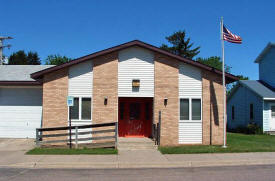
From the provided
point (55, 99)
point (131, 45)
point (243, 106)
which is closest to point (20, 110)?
point (55, 99)

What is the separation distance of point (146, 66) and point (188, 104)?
2954 mm

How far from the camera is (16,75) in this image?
18641 millimetres

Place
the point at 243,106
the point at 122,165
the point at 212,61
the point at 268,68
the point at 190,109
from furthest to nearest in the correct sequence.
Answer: the point at 212,61
the point at 243,106
the point at 268,68
the point at 190,109
the point at 122,165

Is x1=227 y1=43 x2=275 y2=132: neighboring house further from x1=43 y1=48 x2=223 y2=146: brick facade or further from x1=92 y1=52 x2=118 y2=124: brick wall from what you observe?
x1=92 y1=52 x2=118 y2=124: brick wall

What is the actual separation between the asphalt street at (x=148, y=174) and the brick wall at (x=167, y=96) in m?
4.99

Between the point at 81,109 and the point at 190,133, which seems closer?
the point at 81,109

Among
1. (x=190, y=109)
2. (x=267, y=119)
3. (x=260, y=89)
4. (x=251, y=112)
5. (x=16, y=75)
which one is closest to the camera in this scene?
(x=190, y=109)

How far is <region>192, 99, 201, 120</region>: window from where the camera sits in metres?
15.3

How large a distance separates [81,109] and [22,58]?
1614 inches

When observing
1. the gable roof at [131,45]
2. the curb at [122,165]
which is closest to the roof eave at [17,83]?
the gable roof at [131,45]

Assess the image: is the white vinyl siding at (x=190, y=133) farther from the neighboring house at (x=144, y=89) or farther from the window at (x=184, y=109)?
the window at (x=184, y=109)

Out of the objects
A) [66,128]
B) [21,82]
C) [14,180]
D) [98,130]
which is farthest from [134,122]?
[14,180]

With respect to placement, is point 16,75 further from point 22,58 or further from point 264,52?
point 22,58

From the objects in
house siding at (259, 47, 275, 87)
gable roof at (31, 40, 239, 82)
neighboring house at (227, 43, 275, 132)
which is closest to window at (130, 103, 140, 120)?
gable roof at (31, 40, 239, 82)
